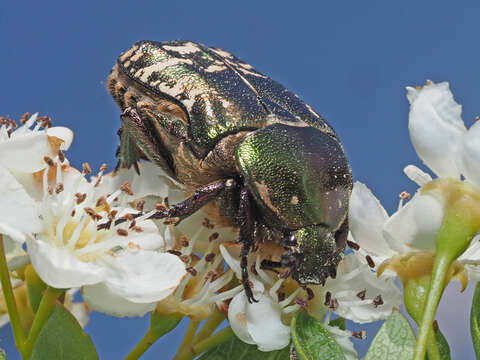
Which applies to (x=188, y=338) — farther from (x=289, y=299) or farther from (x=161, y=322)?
(x=289, y=299)

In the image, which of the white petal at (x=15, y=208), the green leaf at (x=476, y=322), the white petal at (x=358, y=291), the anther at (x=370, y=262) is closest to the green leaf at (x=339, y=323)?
the white petal at (x=358, y=291)

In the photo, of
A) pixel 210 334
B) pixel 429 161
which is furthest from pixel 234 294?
pixel 429 161

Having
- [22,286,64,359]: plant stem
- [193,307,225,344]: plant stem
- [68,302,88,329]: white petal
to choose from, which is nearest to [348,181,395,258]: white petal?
[193,307,225,344]: plant stem

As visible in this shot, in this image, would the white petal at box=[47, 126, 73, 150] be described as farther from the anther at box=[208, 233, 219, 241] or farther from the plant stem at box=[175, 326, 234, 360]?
the plant stem at box=[175, 326, 234, 360]

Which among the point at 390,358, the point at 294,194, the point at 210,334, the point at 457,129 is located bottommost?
the point at 210,334

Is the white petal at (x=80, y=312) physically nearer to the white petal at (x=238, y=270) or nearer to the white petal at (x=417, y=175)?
the white petal at (x=238, y=270)

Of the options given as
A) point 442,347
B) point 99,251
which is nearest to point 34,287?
point 99,251

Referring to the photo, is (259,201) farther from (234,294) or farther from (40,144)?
(40,144)
